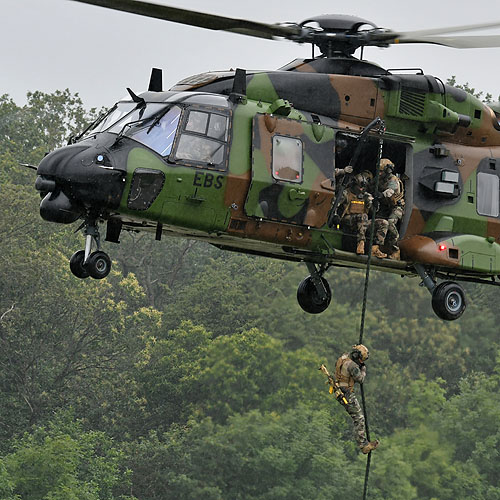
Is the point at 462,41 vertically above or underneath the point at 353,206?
above

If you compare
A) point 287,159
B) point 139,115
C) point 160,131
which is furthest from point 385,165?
point 139,115

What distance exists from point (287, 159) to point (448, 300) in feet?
10.6

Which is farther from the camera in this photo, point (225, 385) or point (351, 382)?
point (225, 385)

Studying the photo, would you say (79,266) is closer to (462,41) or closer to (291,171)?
(291,171)

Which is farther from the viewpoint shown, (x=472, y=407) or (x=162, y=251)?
(x=162, y=251)

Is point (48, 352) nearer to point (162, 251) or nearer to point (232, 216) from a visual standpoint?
point (162, 251)

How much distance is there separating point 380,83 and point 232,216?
10.2 feet

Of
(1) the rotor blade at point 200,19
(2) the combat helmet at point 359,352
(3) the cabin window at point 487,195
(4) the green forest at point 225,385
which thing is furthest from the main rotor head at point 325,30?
(4) the green forest at point 225,385

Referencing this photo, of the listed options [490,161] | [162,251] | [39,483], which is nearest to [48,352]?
[39,483]

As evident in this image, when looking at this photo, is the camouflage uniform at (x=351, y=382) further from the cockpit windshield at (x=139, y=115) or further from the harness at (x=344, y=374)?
the cockpit windshield at (x=139, y=115)

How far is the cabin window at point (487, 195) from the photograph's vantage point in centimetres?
2017

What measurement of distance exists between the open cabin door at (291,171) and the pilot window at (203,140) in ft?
1.52

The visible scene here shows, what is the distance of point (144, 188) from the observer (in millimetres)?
17469

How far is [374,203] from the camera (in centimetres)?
1861
